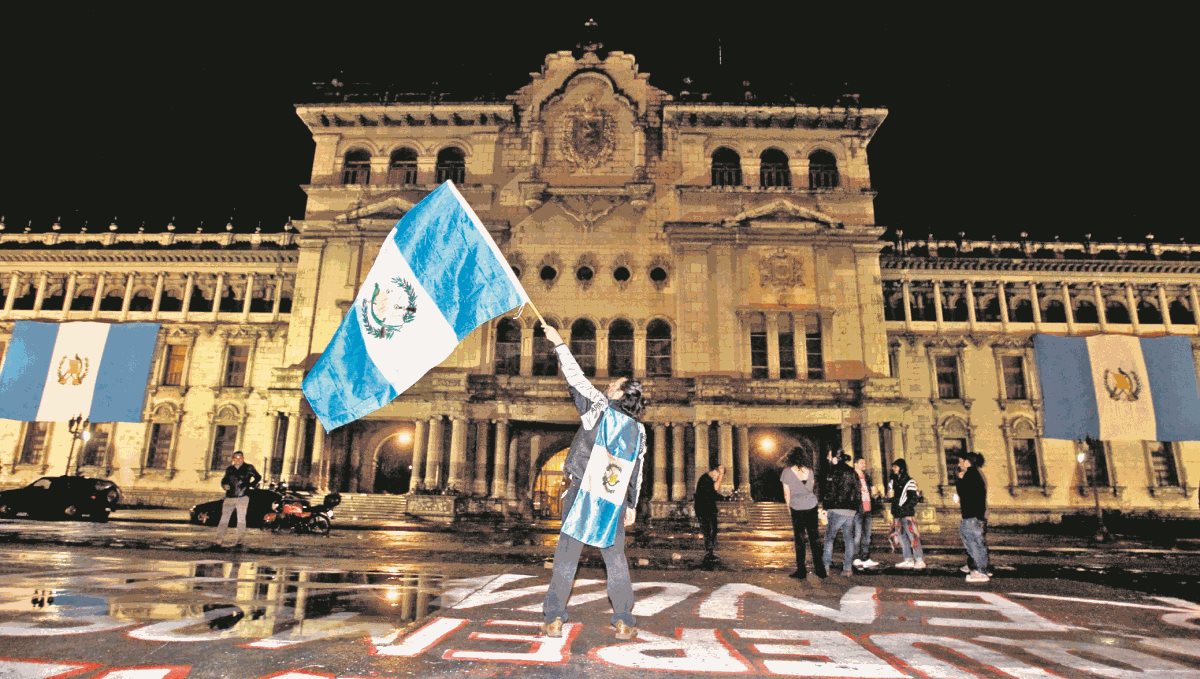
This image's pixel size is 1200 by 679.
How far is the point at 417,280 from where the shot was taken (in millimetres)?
5746

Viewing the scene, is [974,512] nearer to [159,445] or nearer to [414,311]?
[414,311]

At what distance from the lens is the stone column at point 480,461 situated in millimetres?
24266

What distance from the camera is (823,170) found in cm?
2839

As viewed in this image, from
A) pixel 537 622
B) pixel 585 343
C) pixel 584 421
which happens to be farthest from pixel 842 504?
pixel 585 343

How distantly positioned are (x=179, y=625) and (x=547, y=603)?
2.49m

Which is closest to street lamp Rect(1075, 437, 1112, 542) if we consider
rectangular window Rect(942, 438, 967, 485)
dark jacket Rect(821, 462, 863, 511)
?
rectangular window Rect(942, 438, 967, 485)

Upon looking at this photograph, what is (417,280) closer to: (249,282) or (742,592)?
(742,592)

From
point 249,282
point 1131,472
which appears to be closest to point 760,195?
point 1131,472

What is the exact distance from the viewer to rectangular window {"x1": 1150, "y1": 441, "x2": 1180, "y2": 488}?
28173 millimetres

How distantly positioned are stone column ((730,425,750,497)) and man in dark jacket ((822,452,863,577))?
14.8 metres

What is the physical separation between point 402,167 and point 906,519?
25.9m

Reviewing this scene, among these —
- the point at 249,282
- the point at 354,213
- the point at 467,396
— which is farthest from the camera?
the point at 249,282

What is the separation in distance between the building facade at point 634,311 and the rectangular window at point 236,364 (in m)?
0.13

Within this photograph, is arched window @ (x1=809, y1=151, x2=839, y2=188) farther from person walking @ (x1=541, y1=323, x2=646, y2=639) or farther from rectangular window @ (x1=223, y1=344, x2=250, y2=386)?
rectangular window @ (x1=223, y1=344, x2=250, y2=386)
